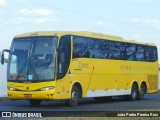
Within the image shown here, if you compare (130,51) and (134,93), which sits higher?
(130,51)

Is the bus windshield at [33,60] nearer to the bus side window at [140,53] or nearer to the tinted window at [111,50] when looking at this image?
the tinted window at [111,50]

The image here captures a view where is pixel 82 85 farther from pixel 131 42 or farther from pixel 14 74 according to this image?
pixel 131 42

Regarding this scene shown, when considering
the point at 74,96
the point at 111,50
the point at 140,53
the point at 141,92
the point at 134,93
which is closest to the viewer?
the point at 74,96

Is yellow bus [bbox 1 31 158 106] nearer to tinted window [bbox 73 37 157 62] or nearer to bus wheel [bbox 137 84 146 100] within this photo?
tinted window [bbox 73 37 157 62]

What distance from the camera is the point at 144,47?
31891 mm

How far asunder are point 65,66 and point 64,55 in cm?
50

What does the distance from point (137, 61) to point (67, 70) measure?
8.79m

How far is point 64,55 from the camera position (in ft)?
74.9

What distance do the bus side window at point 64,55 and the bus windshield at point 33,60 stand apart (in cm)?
32

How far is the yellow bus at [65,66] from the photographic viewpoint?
22.3 meters

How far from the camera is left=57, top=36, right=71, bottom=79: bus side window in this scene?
74.2 feet

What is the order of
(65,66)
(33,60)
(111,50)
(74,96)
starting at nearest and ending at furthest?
(33,60), (65,66), (74,96), (111,50)

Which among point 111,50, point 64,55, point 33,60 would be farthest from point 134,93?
point 33,60

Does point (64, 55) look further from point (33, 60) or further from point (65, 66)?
point (33, 60)
